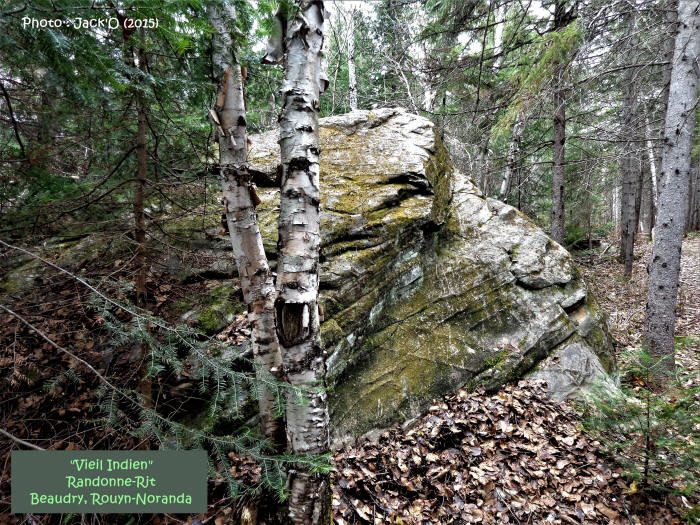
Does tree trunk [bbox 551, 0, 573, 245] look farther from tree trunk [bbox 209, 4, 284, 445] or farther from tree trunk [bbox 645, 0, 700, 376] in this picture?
tree trunk [bbox 209, 4, 284, 445]

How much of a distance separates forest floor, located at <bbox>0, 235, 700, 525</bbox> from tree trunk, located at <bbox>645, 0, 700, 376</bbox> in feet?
9.65

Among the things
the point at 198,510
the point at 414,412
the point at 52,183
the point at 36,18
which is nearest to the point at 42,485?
the point at 198,510

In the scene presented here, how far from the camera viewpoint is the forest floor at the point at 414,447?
3021 millimetres

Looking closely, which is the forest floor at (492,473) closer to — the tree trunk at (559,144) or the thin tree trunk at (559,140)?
the thin tree trunk at (559,140)

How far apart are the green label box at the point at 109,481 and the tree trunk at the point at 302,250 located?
2.79 feet

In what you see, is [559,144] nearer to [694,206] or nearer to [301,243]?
[301,243]

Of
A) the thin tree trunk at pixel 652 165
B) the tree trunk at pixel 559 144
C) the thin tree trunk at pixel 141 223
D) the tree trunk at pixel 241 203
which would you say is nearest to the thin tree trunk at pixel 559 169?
the tree trunk at pixel 559 144

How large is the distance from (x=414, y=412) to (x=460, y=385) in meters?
0.87

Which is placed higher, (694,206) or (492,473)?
(694,206)

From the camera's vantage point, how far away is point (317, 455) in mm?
2480

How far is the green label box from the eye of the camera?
227 centimetres

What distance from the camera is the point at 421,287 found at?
5.24m

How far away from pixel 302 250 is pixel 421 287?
3.26 metres

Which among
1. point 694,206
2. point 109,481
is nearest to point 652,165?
point 694,206
